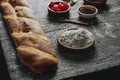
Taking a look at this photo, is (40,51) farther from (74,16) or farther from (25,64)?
(74,16)

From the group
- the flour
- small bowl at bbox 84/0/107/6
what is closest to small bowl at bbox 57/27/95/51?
the flour

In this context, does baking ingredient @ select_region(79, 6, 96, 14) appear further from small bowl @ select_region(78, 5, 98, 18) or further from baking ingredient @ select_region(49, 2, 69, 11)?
baking ingredient @ select_region(49, 2, 69, 11)

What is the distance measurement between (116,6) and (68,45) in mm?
831

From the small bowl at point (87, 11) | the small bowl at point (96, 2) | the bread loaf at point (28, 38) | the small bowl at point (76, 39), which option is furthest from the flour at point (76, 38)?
the small bowl at point (96, 2)

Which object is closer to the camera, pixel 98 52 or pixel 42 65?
pixel 42 65

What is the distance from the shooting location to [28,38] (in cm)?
189

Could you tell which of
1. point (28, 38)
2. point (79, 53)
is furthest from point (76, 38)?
point (28, 38)

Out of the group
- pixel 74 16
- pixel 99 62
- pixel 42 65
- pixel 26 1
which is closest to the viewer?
pixel 42 65

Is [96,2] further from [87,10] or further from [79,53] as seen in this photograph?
[79,53]

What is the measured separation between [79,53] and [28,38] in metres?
0.40

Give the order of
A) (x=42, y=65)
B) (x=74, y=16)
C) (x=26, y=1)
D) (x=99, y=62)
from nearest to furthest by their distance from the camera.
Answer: (x=42, y=65) < (x=99, y=62) < (x=74, y=16) < (x=26, y=1)

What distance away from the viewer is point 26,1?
8.13ft

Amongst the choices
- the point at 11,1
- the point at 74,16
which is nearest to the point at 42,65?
the point at 74,16

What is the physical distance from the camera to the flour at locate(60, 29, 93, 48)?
192 cm
